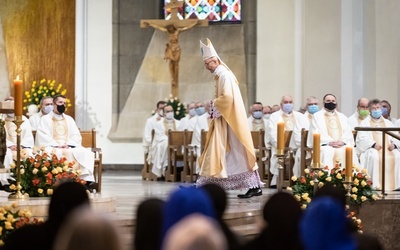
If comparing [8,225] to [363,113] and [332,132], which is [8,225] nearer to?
[332,132]

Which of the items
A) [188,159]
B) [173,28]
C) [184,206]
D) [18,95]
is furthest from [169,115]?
[184,206]

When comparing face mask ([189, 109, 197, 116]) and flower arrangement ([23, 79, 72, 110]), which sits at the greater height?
flower arrangement ([23, 79, 72, 110])

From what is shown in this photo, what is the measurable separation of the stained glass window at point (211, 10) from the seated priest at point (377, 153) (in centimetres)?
772

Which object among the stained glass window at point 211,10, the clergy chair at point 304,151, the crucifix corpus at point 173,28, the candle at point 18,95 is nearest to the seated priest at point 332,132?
the clergy chair at point 304,151

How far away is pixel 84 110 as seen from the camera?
21.5 m

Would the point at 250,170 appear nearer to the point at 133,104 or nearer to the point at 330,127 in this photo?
the point at 330,127

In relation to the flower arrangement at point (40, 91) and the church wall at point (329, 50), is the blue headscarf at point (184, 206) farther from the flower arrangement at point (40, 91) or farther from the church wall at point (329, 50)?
the flower arrangement at point (40, 91)

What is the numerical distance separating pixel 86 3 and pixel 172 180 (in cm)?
598

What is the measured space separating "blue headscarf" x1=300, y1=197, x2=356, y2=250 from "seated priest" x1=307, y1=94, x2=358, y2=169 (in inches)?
412

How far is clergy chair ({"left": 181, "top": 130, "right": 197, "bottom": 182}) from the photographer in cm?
1702

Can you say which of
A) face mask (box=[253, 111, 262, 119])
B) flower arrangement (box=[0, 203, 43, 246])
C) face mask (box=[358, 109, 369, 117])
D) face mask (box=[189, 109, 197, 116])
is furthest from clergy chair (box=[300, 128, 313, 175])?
flower arrangement (box=[0, 203, 43, 246])

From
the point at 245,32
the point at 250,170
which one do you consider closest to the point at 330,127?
the point at 250,170

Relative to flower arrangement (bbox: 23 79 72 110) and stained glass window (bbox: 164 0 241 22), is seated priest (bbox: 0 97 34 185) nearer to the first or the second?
flower arrangement (bbox: 23 79 72 110)

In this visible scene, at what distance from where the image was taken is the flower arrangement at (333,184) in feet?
30.3
